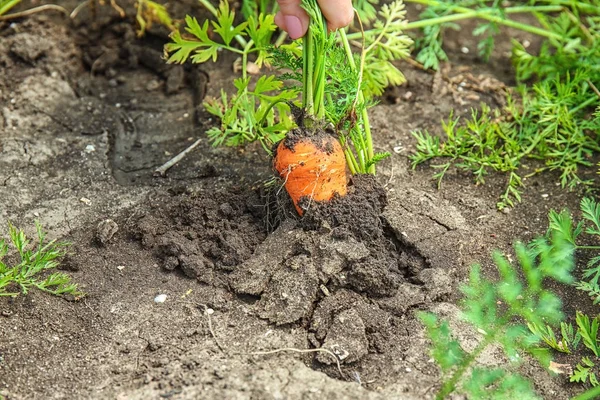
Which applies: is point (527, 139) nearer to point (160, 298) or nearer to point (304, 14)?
point (304, 14)

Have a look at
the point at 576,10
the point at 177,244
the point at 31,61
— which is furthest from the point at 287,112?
the point at 576,10

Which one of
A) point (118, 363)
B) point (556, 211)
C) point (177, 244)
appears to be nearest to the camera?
point (118, 363)

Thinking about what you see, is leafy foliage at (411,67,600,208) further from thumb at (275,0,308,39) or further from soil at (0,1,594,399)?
thumb at (275,0,308,39)

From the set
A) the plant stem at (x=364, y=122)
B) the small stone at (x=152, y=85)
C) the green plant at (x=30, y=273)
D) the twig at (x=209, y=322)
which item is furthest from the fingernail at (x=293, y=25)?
the small stone at (x=152, y=85)

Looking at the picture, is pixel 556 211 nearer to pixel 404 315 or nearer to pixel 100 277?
pixel 404 315

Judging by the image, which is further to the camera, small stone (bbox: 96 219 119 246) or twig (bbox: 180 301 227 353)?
small stone (bbox: 96 219 119 246)

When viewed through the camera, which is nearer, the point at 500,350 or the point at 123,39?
the point at 500,350

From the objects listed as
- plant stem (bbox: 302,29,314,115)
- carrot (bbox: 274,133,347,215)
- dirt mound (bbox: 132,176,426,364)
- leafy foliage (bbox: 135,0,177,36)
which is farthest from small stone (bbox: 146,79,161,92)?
plant stem (bbox: 302,29,314,115)
